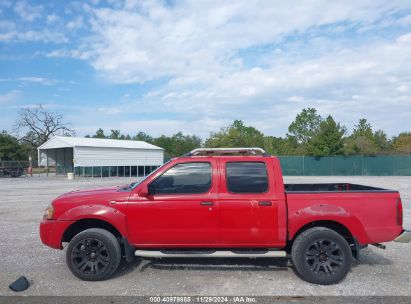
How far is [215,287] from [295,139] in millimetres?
81079

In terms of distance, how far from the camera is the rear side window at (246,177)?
5656mm

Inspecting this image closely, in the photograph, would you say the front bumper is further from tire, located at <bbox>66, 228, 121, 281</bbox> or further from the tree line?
the tree line

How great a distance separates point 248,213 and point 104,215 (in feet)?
7.00

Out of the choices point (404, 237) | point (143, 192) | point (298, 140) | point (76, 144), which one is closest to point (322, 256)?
point (404, 237)

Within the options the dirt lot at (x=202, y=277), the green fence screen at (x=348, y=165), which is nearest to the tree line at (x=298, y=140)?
the green fence screen at (x=348, y=165)

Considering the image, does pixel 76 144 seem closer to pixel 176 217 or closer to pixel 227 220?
pixel 176 217

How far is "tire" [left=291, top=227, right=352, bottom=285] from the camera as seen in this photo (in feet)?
17.8

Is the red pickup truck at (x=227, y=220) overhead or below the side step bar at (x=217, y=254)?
overhead

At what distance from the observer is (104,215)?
561 centimetres

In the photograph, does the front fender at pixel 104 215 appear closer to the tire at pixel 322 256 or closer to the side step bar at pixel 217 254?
the side step bar at pixel 217 254

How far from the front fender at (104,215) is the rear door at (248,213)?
1470 mm

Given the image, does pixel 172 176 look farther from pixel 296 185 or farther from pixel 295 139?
pixel 295 139

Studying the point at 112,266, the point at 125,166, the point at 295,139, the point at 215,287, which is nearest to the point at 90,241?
the point at 112,266

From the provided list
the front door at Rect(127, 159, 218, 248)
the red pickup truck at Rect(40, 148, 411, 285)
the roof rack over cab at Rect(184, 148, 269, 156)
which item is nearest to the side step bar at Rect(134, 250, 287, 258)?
the red pickup truck at Rect(40, 148, 411, 285)
